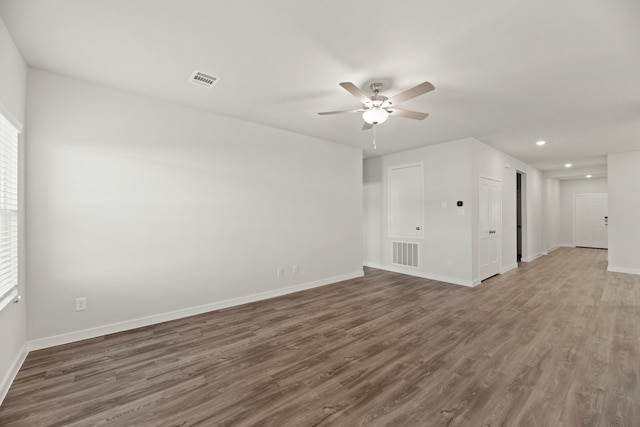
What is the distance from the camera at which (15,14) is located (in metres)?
1.90

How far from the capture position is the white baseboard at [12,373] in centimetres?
195

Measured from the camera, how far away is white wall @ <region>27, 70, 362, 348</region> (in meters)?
2.67

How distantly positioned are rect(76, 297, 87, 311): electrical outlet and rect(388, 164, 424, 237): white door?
533cm

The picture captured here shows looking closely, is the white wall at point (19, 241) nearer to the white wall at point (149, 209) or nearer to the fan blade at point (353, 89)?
the white wall at point (149, 209)

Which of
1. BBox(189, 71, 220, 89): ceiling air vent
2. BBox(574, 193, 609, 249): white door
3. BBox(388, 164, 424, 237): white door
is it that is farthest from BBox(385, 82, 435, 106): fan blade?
BBox(574, 193, 609, 249): white door

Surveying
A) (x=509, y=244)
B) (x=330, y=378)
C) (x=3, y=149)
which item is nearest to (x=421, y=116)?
(x=330, y=378)

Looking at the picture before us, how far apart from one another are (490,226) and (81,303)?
655 cm

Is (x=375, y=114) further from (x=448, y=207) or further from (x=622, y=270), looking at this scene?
(x=622, y=270)

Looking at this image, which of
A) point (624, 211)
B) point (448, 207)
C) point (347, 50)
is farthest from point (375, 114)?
point (624, 211)

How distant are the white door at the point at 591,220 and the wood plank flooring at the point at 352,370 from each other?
7.74 metres

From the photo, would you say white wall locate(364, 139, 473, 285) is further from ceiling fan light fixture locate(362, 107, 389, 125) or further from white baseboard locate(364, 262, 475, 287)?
ceiling fan light fixture locate(362, 107, 389, 125)

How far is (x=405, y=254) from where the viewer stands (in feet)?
19.4

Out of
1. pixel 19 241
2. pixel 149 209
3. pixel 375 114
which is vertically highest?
pixel 375 114

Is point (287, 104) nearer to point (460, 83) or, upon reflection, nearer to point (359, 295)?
point (460, 83)
